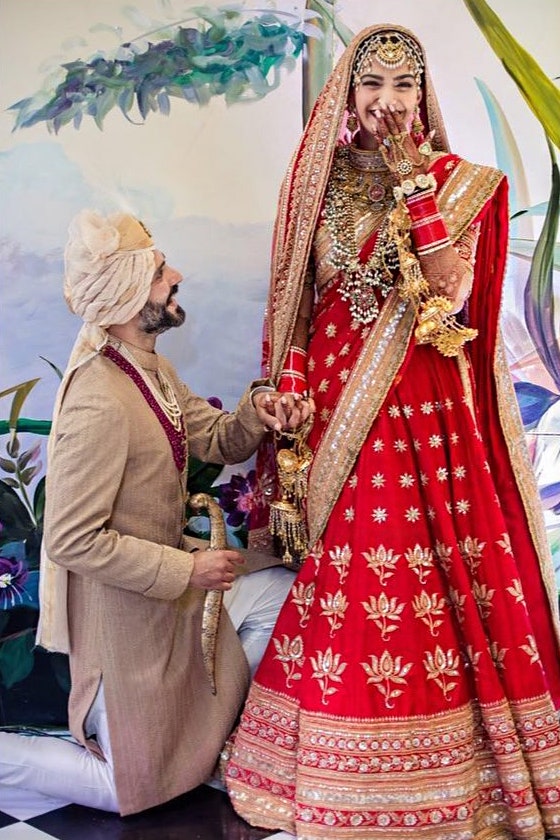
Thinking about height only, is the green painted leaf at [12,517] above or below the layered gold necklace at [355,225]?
below

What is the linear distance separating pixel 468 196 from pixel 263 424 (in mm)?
748

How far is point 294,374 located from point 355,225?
0.39m

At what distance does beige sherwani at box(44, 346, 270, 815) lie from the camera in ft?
6.92

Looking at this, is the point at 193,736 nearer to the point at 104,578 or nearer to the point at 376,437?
the point at 104,578

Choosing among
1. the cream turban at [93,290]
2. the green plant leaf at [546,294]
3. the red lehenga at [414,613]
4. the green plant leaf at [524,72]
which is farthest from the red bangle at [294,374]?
the green plant leaf at [524,72]

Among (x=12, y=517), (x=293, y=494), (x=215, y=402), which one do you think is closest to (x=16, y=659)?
(x=12, y=517)

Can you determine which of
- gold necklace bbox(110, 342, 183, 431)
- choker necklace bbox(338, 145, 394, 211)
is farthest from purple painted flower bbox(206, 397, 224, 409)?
choker necklace bbox(338, 145, 394, 211)

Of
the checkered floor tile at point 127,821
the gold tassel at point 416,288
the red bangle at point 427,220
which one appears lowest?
the checkered floor tile at point 127,821

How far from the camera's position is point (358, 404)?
2215 millimetres

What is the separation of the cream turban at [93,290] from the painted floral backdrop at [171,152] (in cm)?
55

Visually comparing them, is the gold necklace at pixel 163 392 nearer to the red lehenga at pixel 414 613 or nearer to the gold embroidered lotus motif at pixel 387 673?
the red lehenga at pixel 414 613

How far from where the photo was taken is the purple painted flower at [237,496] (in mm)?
2900

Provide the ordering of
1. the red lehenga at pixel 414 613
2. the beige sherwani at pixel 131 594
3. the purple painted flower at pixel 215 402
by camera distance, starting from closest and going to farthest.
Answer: the red lehenga at pixel 414 613
the beige sherwani at pixel 131 594
the purple painted flower at pixel 215 402

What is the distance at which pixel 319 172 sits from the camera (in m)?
2.33
